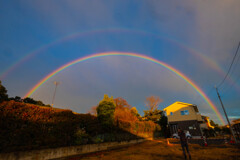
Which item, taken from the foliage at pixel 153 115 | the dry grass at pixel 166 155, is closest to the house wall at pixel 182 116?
the foliage at pixel 153 115

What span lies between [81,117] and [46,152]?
334 cm

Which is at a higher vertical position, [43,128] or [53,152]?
[43,128]

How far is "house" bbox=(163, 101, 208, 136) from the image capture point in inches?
1083

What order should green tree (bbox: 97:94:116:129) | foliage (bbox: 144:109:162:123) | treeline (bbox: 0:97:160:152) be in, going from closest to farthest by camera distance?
treeline (bbox: 0:97:160:152), green tree (bbox: 97:94:116:129), foliage (bbox: 144:109:162:123)

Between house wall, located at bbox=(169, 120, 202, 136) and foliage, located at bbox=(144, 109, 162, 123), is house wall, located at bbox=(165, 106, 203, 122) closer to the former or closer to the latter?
house wall, located at bbox=(169, 120, 202, 136)

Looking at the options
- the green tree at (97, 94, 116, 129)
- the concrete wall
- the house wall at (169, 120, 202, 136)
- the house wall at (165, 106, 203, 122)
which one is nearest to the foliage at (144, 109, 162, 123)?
the house wall at (165, 106, 203, 122)

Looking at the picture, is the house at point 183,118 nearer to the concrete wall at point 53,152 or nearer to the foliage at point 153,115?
the foliage at point 153,115

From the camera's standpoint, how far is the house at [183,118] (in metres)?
27.5

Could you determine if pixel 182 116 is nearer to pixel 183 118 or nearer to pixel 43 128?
pixel 183 118

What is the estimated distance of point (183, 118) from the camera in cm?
2930

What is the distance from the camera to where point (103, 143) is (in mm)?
10016

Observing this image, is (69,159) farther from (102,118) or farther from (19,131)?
(102,118)

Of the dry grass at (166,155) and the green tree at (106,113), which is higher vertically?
the green tree at (106,113)

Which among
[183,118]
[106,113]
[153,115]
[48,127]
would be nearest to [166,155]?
[106,113]
